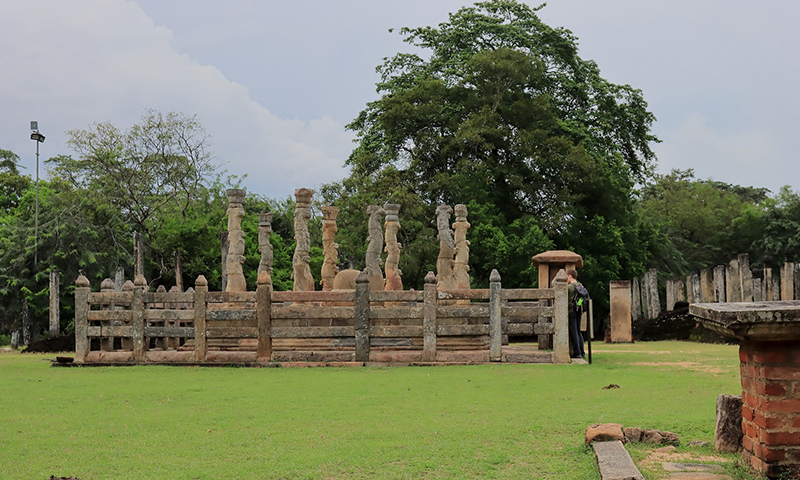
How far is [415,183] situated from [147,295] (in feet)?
50.8

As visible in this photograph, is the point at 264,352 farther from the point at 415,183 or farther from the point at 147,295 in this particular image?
the point at 415,183

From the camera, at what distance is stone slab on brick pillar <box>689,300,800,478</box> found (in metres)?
4.61

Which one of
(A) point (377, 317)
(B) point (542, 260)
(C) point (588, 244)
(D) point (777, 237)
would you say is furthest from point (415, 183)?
(D) point (777, 237)

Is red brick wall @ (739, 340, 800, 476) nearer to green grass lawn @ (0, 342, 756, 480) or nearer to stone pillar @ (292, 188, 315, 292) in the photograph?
green grass lawn @ (0, 342, 756, 480)

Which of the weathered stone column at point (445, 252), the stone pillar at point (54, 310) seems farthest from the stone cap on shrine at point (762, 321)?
the stone pillar at point (54, 310)

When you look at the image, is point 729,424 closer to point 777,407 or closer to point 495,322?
point 777,407

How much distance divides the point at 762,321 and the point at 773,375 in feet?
1.36

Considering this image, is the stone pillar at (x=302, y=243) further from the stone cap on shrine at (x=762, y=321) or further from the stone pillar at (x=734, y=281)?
the stone cap on shrine at (x=762, y=321)

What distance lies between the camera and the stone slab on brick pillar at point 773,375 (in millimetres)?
4613

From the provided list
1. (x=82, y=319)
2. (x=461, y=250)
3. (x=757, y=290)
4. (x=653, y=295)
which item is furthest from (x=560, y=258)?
(x=82, y=319)

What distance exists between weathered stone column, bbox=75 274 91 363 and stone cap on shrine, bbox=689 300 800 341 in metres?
12.8

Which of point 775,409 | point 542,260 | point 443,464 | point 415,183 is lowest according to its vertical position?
point 443,464

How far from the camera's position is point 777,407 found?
15.5ft

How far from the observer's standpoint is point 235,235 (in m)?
17.2
